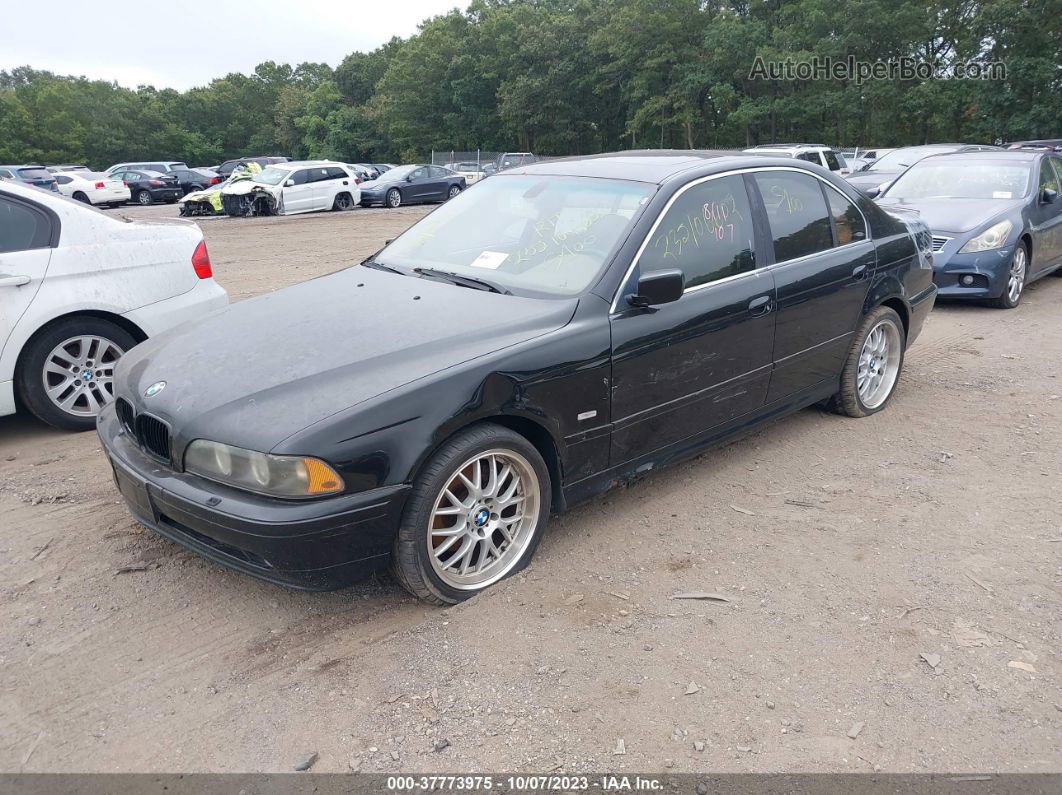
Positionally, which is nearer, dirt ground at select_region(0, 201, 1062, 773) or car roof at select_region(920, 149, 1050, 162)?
dirt ground at select_region(0, 201, 1062, 773)

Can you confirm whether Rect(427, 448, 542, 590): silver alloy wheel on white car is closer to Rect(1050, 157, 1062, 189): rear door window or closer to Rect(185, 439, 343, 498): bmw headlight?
Rect(185, 439, 343, 498): bmw headlight

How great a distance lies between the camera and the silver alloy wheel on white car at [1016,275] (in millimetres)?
8359

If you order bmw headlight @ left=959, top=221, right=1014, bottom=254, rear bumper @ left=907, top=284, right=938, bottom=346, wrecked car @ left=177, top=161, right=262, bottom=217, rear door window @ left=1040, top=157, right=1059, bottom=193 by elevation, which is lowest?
rear bumper @ left=907, top=284, right=938, bottom=346

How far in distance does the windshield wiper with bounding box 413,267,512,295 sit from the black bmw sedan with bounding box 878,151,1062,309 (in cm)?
528

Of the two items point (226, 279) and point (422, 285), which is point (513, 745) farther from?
point (226, 279)

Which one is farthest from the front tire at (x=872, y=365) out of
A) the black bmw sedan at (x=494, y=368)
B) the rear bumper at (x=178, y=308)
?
the rear bumper at (x=178, y=308)

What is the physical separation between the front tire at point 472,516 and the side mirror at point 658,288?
0.82 metres

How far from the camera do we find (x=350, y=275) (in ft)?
14.0

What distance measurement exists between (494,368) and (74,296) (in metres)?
3.25

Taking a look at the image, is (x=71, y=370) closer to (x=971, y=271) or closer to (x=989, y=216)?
(x=971, y=271)

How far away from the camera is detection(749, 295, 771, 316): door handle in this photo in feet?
13.6

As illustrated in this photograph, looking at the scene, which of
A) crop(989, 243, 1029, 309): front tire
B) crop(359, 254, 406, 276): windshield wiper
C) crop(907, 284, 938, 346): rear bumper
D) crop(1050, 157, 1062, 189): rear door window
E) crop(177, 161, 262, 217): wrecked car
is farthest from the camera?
crop(177, 161, 262, 217): wrecked car

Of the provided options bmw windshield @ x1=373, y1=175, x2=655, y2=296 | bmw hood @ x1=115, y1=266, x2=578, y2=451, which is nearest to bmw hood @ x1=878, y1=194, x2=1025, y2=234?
bmw windshield @ x1=373, y1=175, x2=655, y2=296

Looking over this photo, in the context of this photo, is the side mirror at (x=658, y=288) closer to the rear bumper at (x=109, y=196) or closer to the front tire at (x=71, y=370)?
the front tire at (x=71, y=370)
